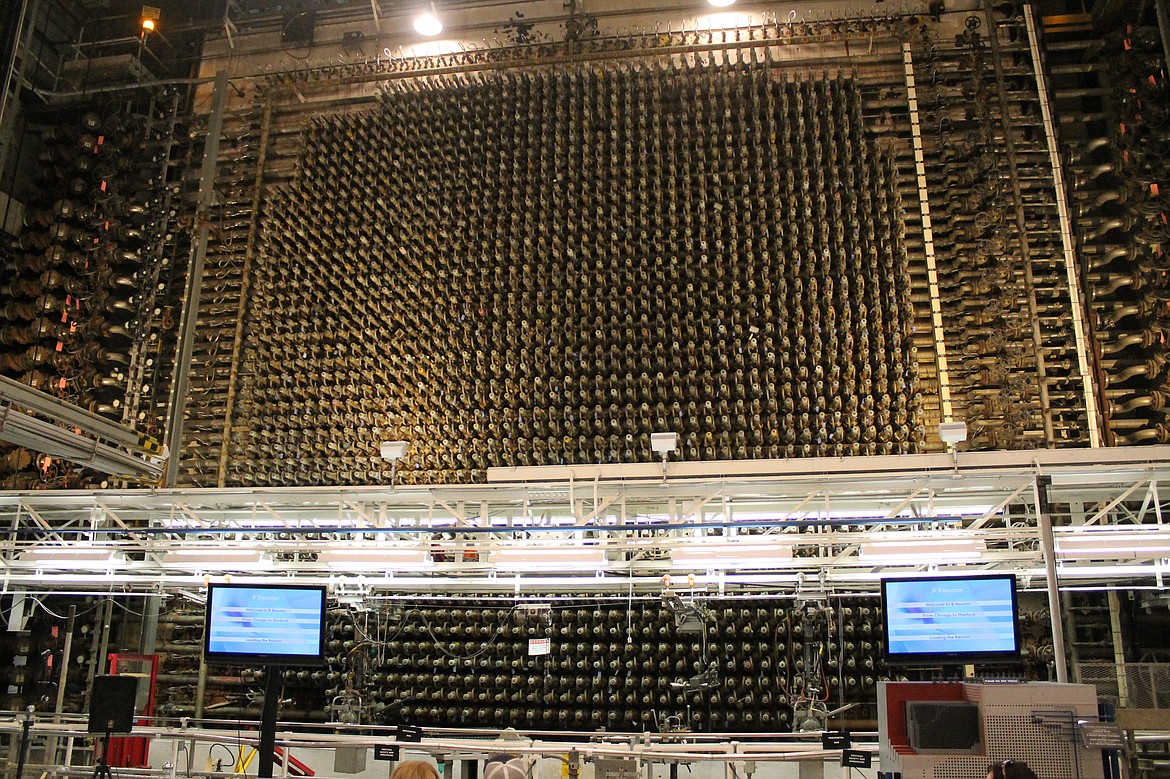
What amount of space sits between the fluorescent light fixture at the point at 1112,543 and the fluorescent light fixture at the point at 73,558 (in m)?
9.16

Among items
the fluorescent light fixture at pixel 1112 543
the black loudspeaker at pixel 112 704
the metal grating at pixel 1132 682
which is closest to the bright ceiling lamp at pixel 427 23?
the black loudspeaker at pixel 112 704

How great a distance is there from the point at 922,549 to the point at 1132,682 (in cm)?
388

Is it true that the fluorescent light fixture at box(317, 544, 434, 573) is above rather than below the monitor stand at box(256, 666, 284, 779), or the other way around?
above

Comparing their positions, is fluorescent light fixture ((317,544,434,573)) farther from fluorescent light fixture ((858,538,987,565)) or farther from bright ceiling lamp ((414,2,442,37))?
bright ceiling lamp ((414,2,442,37))

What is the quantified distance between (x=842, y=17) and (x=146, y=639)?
45.2 ft

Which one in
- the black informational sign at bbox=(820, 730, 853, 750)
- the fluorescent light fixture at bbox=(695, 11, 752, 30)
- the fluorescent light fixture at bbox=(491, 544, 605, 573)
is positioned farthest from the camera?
the fluorescent light fixture at bbox=(695, 11, 752, 30)

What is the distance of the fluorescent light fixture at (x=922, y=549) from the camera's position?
8.02 metres

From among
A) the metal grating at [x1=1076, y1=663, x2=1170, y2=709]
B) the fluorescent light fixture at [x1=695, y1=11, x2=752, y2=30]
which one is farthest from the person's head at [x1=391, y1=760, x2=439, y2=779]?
the fluorescent light fixture at [x1=695, y1=11, x2=752, y2=30]

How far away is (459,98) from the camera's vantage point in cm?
1410

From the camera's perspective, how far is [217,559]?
370 inches

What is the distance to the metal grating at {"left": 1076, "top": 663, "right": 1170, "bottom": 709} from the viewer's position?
30.7 ft

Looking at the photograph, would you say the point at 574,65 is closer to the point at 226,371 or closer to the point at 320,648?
the point at 226,371

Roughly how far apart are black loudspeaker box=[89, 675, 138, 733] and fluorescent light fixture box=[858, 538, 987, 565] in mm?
6181

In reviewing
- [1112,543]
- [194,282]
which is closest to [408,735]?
[1112,543]
